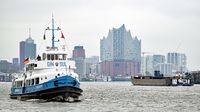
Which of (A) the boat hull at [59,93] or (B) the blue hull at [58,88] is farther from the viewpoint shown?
(A) the boat hull at [59,93]

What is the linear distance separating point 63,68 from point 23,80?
36.9 ft

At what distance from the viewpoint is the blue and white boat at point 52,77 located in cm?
8419

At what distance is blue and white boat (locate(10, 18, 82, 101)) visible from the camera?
84188 millimetres

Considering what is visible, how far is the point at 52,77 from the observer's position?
278 ft

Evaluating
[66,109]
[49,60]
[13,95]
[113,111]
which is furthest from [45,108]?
[13,95]

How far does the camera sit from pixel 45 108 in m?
74.8

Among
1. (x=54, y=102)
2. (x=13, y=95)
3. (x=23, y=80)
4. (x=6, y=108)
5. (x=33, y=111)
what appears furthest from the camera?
(x=13, y=95)

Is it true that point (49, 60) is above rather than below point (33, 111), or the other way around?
above

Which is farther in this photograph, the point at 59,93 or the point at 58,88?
the point at 59,93

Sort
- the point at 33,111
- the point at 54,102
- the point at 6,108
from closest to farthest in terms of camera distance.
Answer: the point at 33,111 → the point at 6,108 → the point at 54,102

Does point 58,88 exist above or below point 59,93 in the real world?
above

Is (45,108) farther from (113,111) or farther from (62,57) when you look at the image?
(62,57)

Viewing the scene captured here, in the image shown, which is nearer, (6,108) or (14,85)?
(6,108)

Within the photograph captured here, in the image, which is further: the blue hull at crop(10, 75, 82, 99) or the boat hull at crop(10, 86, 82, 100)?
the boat hull at crop(10, 86, 82, 100)
